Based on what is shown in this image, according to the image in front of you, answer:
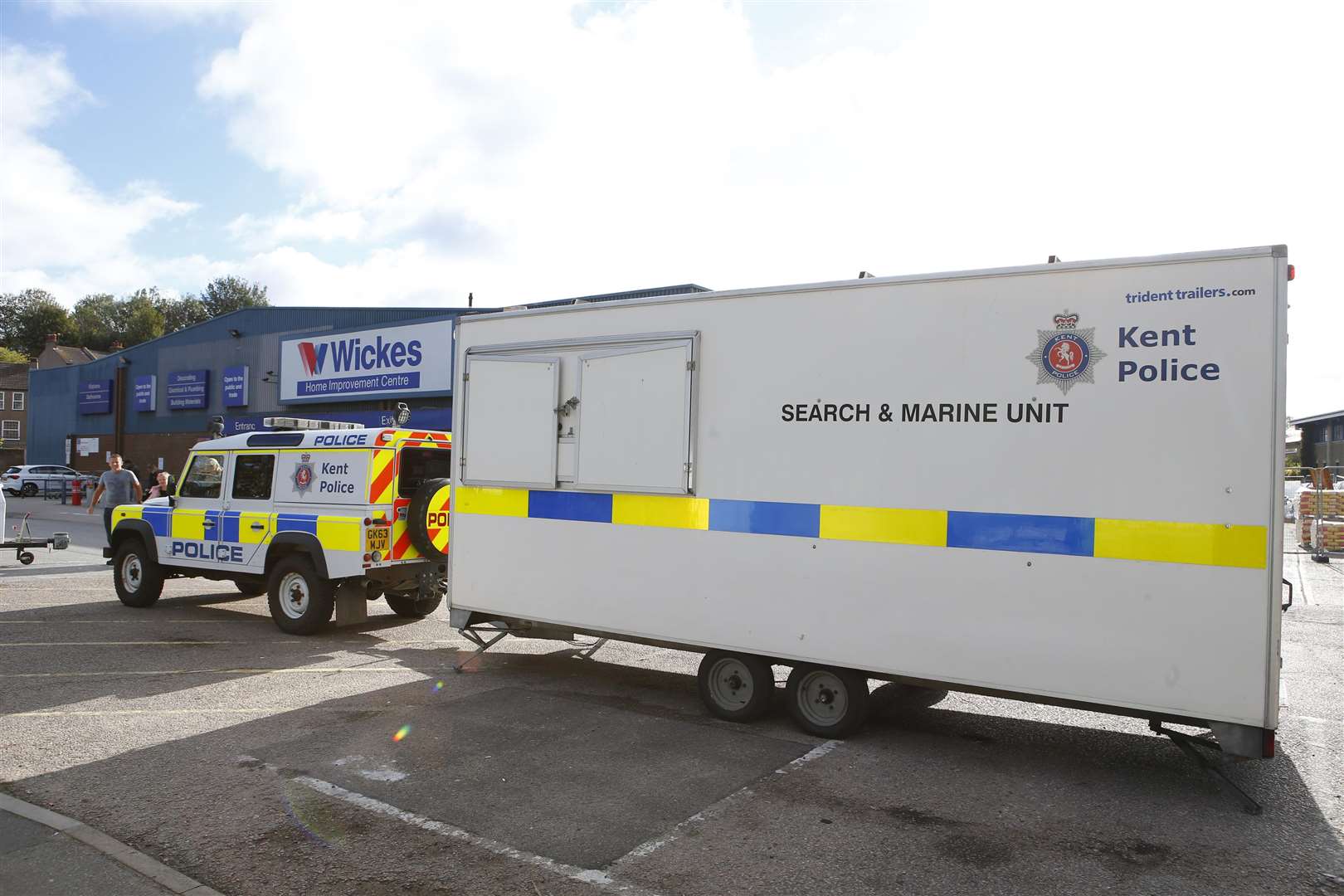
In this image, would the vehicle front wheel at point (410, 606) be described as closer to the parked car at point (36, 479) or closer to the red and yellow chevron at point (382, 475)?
the red and yellow chevron at point (382, 475)

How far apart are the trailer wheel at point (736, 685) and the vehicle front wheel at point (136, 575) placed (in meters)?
7.66

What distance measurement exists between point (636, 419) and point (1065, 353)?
2950mm

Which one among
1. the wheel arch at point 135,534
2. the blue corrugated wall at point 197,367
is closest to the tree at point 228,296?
the blue corrugated wall at point 197,367

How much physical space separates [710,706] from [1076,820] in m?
2.60

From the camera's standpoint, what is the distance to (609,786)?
5.15m

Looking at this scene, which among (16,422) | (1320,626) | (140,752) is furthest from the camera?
(16,422)

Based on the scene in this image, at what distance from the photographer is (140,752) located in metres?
5.64

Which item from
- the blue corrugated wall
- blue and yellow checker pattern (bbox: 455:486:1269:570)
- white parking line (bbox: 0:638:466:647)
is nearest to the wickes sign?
the blue corrugated wall

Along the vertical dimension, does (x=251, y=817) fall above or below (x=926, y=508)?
below

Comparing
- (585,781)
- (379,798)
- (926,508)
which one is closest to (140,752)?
(379,798)

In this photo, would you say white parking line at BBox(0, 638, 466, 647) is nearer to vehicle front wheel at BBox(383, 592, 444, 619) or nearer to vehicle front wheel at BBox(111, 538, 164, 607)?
vehicle front wheel at BBox(383, 592, 444, 619)

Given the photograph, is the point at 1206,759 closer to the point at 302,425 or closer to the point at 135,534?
the point at 302,425

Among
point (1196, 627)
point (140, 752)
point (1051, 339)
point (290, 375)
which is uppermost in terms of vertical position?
point (290, 375)

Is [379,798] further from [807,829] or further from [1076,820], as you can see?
[1076,820]
